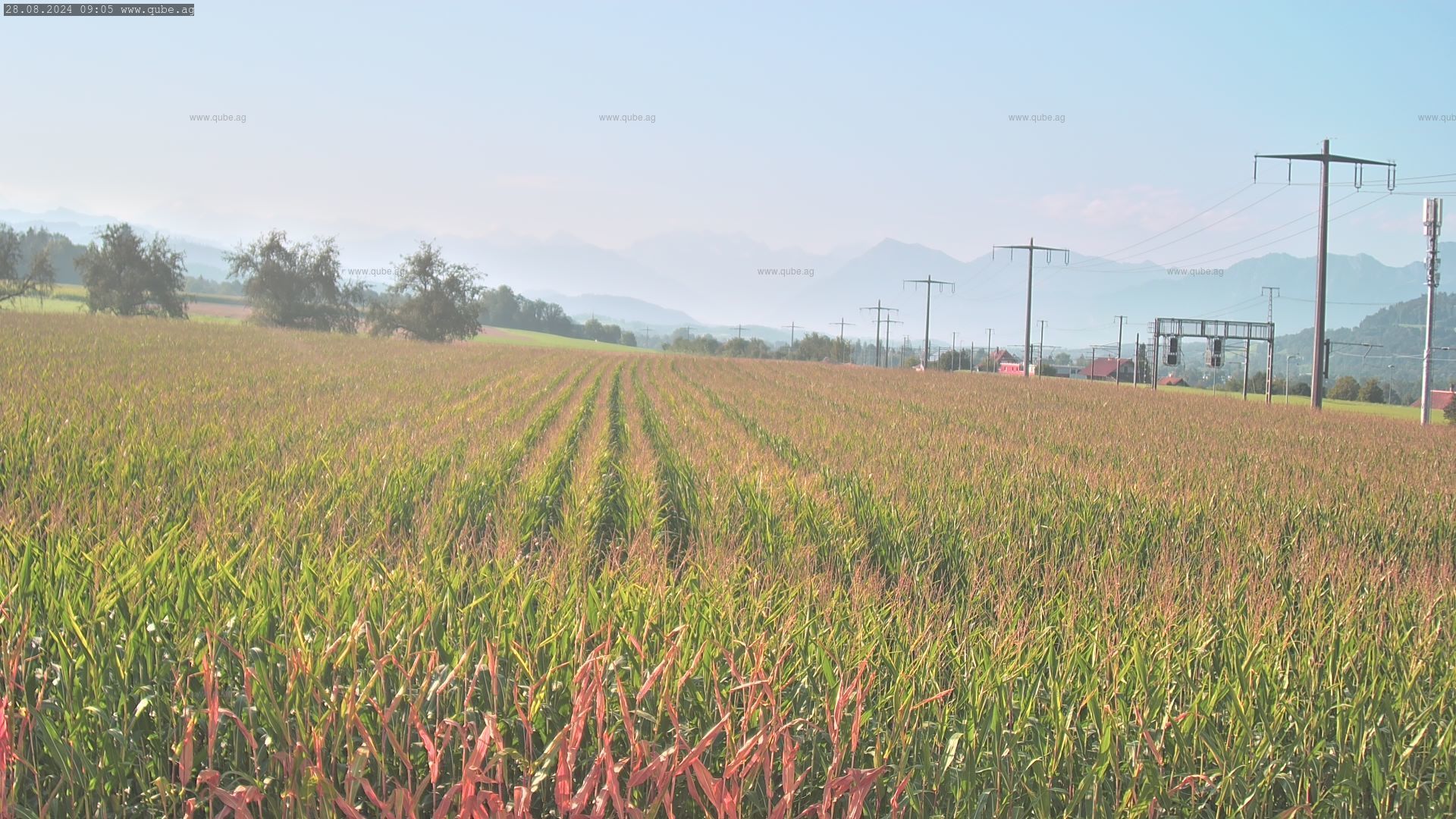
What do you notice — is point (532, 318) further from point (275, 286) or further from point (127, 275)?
point (127, 275)

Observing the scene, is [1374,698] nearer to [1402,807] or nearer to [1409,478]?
[1402,807]

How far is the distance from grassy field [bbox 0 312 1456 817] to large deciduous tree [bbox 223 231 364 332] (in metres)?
87.8

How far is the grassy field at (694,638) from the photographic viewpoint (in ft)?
7.98

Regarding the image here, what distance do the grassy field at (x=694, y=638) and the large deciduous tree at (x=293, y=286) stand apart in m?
87.8

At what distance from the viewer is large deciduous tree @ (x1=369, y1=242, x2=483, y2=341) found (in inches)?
3728

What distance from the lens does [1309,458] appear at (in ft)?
43.3

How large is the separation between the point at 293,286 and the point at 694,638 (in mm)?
98555

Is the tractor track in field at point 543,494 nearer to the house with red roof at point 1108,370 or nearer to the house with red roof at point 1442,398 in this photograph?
the house with red roof at point 1442,398

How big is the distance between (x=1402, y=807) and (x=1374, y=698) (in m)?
0.43

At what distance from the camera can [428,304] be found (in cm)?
9544

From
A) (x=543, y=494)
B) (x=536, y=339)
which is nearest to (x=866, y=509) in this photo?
(x=543, y=494)

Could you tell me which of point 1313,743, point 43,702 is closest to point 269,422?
point 43,702

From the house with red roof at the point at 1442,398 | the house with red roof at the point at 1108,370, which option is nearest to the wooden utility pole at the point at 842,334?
the house with red roof at the point at 1108,370

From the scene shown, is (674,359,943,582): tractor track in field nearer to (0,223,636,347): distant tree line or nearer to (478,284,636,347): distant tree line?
(0,223,636,347): distant tree line
